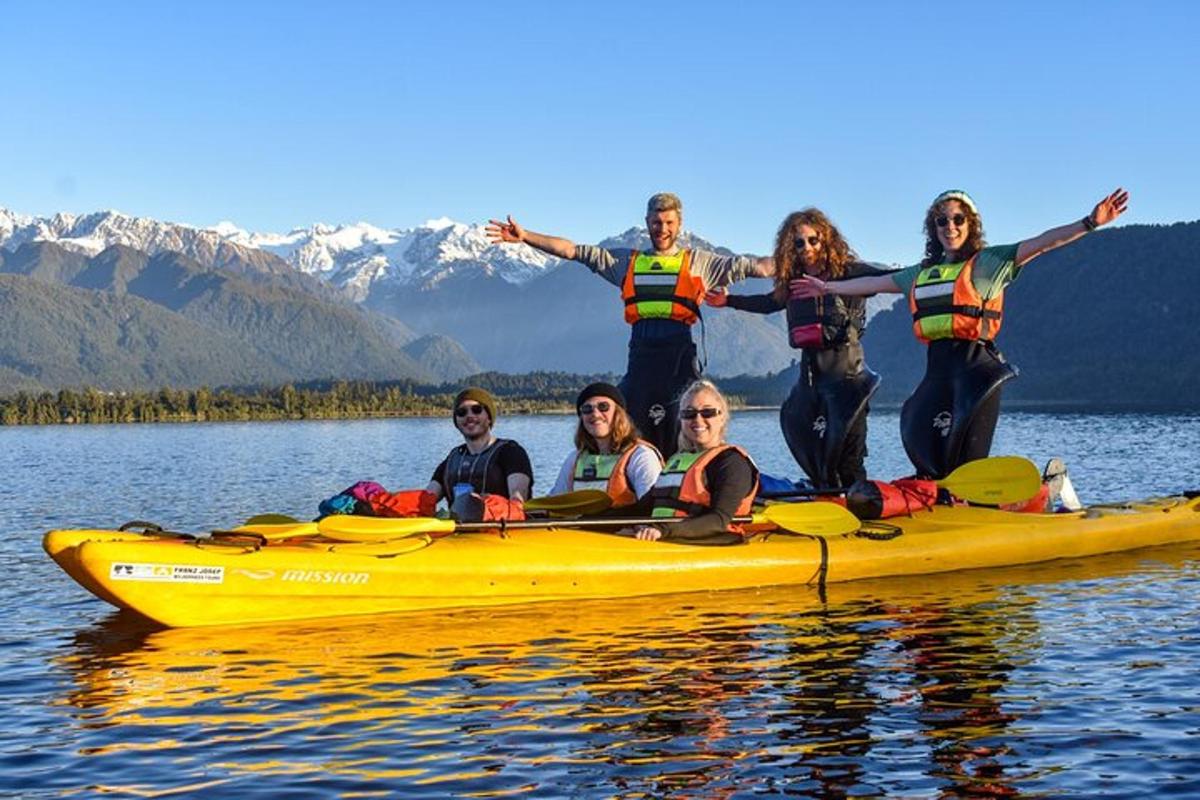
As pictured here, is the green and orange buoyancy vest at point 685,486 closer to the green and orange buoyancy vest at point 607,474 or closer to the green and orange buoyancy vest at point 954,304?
the green and orange buoyancy vest at point 607,474

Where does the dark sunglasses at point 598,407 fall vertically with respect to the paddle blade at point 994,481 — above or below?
above

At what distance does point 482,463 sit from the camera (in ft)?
51.1

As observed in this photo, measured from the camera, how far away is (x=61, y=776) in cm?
930

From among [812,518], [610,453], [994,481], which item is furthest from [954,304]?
[610,453]

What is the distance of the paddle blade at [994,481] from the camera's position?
16359mm

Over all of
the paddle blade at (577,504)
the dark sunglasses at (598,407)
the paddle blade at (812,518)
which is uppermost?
the dark sunglasses at (598,407)

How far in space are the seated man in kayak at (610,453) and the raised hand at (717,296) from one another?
2.35 metres

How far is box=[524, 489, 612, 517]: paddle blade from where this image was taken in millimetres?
15150

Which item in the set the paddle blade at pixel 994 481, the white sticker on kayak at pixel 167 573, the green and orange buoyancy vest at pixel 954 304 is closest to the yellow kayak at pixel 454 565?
the white sticker on kayak at pixel 167 573

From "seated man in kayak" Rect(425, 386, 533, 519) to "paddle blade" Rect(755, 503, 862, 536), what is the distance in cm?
264

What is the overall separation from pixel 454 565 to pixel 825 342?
17.8 feet

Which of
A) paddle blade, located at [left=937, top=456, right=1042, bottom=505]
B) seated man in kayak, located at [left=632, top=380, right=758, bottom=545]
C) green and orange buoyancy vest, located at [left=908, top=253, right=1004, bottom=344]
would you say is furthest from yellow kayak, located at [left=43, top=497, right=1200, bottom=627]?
green and orange buoyancy vest, located at [left=908, top=253, right=1004, bottom=344]

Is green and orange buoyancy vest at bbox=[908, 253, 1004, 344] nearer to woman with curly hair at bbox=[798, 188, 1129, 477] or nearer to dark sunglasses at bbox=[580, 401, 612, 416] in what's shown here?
woman with curly hair at bbox=[798, 188, 1129, 477]

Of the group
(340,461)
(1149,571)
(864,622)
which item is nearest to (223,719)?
(864,622)
